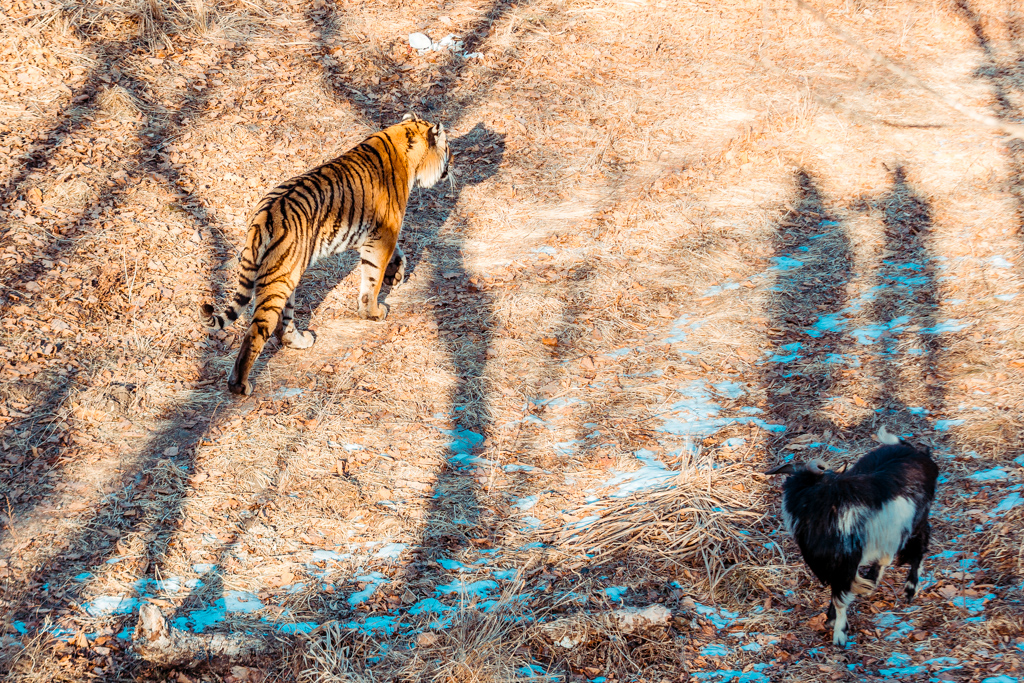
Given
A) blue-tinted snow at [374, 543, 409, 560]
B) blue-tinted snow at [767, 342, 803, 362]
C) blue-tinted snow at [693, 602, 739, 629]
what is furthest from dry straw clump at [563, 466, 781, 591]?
blue-tinted snow at [767, 342, 803, 362]

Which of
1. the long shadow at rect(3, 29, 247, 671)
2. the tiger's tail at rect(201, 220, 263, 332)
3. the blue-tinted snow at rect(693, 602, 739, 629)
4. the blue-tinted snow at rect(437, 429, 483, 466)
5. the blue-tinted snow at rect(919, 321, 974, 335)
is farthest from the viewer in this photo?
the blue-tinted snow at rect(919, 321, 974, 335)

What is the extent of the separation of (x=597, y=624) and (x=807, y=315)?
366 centimetres

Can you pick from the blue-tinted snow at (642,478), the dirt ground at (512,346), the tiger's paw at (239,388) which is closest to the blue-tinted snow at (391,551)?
the dirt ground at (512,346)

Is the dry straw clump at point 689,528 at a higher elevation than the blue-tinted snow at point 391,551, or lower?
higher

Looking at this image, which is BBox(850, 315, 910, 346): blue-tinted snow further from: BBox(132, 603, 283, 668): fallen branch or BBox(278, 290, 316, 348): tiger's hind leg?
BBox(132, 603, 283, 668): fallen branch

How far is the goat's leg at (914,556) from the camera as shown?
3816 millimetres

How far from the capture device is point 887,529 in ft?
11.9

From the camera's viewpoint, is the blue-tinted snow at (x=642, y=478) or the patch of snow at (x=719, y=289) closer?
the blue-tinted snow at (x=642, y=478)

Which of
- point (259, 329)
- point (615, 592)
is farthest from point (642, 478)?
point (259, 329)

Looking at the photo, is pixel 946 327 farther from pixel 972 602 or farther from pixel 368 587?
pixel 368 587

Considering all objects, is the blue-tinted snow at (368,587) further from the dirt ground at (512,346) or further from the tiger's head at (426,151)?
the tiger's head at (426,151)

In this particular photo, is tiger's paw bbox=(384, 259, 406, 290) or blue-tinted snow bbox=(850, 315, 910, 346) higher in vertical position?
blue-tinted snow bbox=(850, 315, 910, 346)

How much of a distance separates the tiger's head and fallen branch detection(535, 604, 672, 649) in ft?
14.5

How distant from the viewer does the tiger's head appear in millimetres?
7078
